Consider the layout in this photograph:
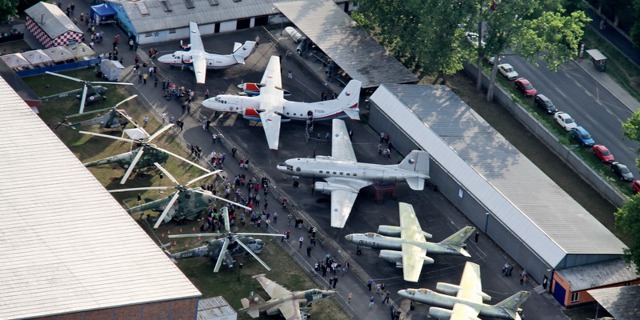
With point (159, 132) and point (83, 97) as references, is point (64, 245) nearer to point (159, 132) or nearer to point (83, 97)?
point (159, 132)

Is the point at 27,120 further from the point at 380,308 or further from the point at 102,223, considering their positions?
the point at 380,308

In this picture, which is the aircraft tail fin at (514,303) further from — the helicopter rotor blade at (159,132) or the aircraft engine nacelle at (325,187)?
the helicopter rotor blade at (159,132)

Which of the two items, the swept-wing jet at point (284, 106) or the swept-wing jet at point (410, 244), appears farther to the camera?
the swept-wing jet at point (284, 106)

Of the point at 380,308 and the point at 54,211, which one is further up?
the point at 54,211

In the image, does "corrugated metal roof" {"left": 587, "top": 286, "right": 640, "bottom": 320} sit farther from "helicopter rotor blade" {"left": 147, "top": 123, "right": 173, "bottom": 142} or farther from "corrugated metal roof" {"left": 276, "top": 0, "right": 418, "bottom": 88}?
"helicopter rotor blade" {"left": 147, "top": 123, "right": 173, "bottom": 142}

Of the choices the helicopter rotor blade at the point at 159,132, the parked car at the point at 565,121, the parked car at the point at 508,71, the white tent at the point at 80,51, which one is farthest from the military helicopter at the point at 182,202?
the parked car at the point at 508,71

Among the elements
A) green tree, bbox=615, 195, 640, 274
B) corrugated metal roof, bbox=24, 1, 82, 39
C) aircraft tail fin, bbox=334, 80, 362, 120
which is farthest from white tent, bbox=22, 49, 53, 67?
green tree, bbox=615, 195, 640, 274

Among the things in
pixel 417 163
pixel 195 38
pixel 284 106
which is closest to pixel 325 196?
pixel 417 163

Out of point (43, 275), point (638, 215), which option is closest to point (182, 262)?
point (43, 275)
